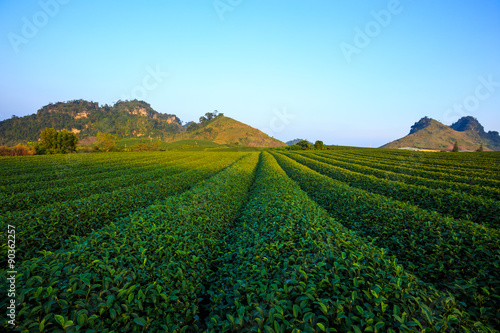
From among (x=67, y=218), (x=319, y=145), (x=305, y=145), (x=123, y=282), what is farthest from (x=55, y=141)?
(x=319, y=145)

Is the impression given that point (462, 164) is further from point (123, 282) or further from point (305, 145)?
point (305, 145)

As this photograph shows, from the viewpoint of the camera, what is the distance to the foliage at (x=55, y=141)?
57581mm

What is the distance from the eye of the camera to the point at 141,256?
12.6ft

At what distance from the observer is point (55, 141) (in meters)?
58.3

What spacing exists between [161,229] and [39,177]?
21838 mm

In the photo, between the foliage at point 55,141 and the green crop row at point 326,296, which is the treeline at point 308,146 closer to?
the foliage at point 55,141

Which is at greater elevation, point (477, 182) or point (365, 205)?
point (477, 182)

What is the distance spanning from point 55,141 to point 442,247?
84.8 meters

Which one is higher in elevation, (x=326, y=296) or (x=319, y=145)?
(x=319, y=145)

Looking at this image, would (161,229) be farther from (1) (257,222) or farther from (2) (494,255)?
(2) (494,255)

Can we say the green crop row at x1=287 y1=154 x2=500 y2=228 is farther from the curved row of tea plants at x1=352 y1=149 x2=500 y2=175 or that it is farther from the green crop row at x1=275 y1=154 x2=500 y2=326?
the curved row of tea plants at x1=352 y1=149 x2=500 y2=175

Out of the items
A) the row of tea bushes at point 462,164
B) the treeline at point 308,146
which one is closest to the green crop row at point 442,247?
the row of tea bushes at point 462,164

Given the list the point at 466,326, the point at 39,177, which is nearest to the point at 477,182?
the point at 466,326

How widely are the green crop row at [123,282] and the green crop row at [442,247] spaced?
437 centimetres
